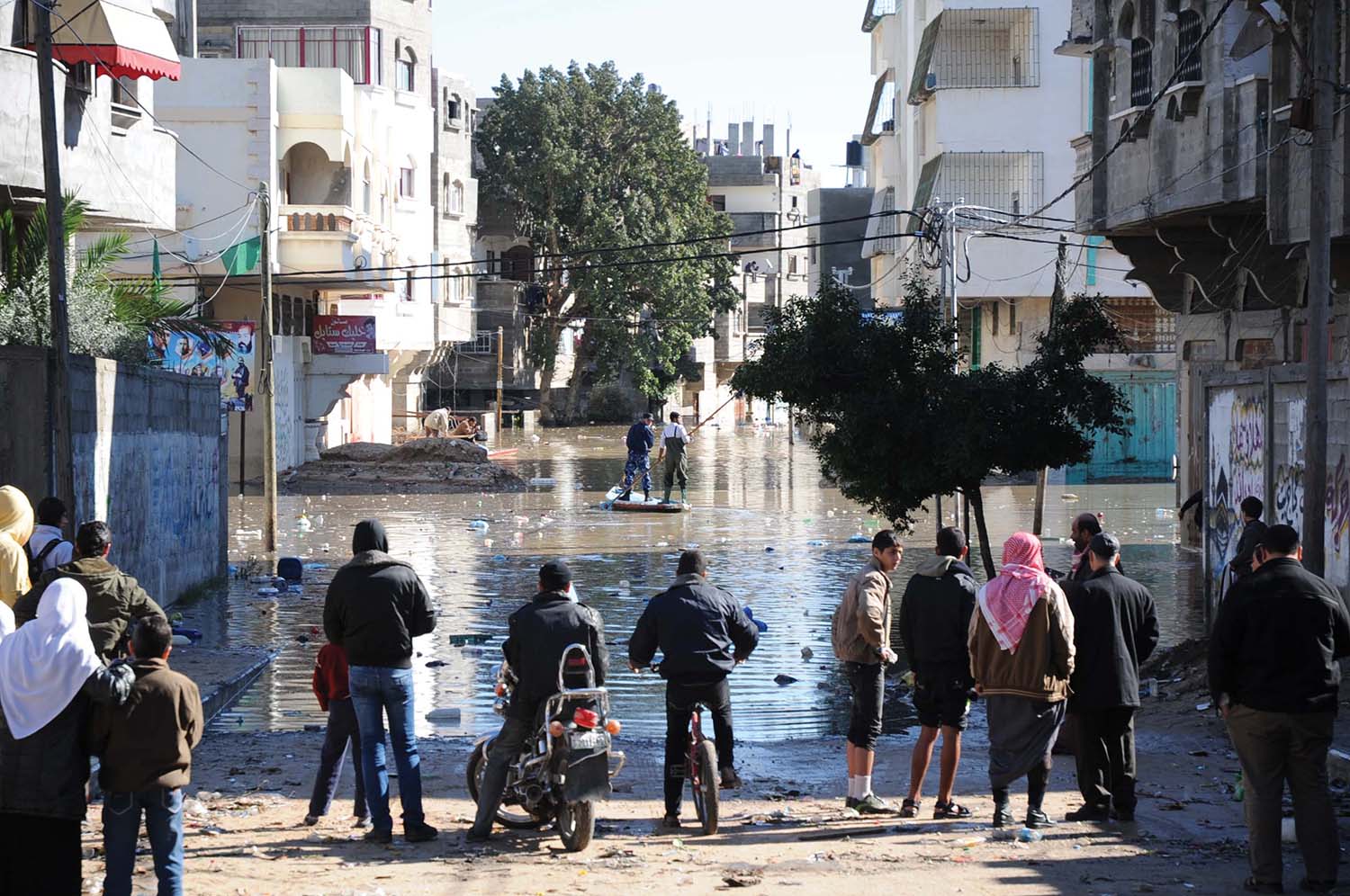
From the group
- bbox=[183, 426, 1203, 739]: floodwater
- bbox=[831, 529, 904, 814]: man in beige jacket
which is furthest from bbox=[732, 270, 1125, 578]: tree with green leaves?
bbox=[831, 529, 904, 814]: man in beige jacket

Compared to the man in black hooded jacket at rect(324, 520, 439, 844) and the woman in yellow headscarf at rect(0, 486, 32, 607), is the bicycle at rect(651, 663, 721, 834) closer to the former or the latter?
the man in black hooded jacket at rect(324, 520, 439, 844)

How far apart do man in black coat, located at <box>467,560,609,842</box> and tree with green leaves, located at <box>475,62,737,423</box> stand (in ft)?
195

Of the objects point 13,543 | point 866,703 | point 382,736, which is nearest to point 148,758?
point 382,736

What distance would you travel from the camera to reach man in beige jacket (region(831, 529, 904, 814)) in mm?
9164

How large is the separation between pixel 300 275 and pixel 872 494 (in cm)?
2582

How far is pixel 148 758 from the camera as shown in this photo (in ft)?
21.6

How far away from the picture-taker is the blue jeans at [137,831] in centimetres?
666

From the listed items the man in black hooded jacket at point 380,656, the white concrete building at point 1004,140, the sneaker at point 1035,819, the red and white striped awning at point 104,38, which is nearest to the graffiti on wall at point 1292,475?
the sneaker at point 1035,819

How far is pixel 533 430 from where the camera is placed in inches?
2741

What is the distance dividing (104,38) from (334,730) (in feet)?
38.1

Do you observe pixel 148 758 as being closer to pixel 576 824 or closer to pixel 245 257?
pixel 576 824

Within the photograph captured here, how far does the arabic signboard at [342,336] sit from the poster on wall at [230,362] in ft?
13.5

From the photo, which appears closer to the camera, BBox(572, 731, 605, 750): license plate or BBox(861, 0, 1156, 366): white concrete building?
BBox(572, 731, 605, 750): license plate

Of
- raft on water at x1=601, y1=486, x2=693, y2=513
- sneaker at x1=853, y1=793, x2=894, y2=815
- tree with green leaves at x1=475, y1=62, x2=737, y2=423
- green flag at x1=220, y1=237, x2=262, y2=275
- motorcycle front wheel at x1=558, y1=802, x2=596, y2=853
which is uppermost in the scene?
tree with green leaves at x1=475, y1=62, x2=737, y2=423
